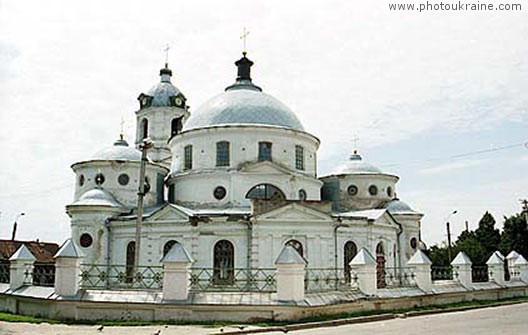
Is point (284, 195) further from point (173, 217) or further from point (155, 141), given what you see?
point (155, 141)

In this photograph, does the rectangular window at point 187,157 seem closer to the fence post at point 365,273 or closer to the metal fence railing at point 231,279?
the metal fence railing at point 231,279

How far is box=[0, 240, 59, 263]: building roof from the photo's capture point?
5121 cm

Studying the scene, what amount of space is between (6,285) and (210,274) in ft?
31.0

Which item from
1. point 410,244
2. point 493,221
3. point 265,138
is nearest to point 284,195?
point 265,138

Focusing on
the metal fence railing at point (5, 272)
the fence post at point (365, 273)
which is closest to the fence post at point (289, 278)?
the fence post at point (365, 273)

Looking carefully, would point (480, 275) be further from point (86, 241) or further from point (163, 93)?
point (163, 93)

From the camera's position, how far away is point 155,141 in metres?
47.1

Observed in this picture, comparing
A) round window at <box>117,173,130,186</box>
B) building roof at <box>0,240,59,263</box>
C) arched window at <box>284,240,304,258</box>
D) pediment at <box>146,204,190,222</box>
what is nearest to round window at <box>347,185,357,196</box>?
arched window at <box>284,240,304,258</box>

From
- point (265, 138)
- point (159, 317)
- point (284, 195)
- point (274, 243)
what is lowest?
point (159, 317)

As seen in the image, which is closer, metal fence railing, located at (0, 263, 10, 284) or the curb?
the curb

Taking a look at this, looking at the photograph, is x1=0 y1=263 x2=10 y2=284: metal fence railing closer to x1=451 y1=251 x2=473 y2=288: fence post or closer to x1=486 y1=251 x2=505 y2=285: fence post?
x1=451 y1=251 x2=473 y2=288: fence post

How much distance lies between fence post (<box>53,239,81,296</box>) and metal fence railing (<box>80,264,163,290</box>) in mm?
3462

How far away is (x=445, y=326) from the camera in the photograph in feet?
56.7

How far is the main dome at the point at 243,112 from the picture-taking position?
34.6m
